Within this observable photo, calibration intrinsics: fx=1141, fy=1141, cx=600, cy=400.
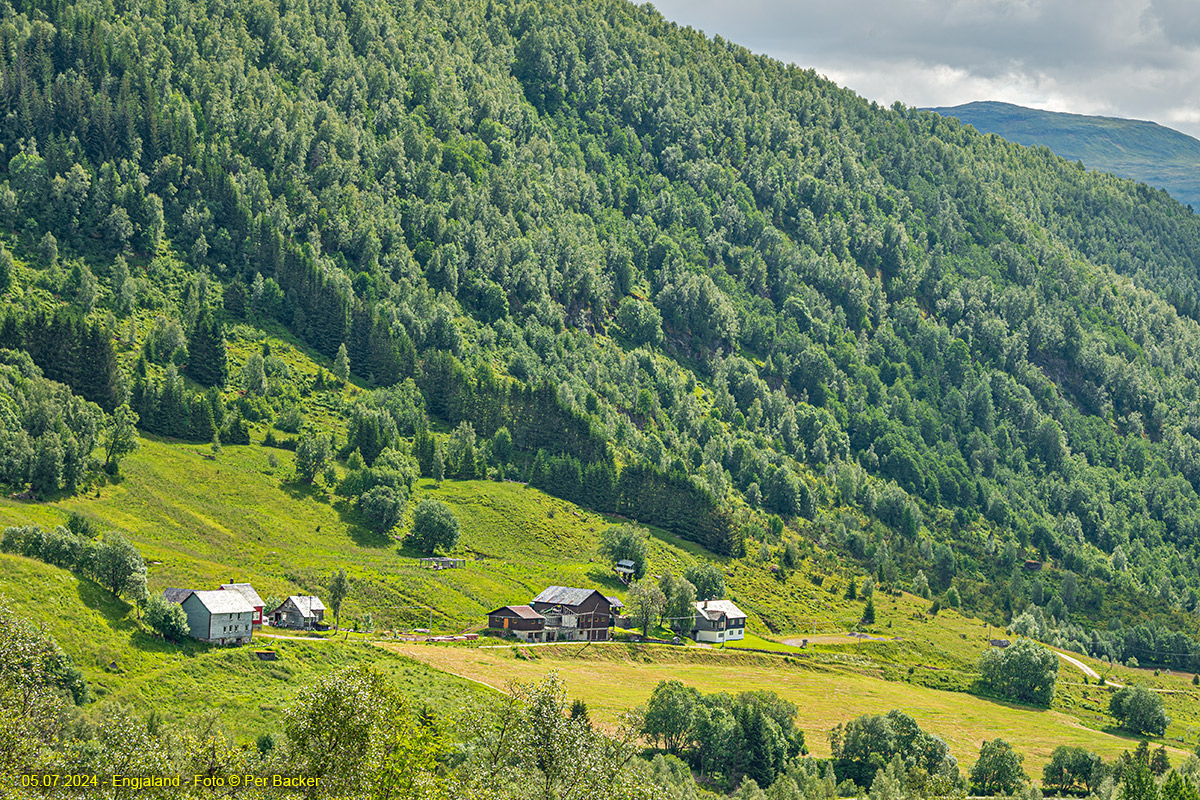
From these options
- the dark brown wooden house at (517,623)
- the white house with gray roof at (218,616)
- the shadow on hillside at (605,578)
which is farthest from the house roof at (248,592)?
the shadow on hillside at (605,578)

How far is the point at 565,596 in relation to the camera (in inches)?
6437

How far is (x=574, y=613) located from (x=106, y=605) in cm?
6690

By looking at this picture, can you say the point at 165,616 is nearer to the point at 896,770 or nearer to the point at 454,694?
the point at 454,694

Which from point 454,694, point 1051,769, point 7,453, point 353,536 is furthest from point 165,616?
point 1051,769

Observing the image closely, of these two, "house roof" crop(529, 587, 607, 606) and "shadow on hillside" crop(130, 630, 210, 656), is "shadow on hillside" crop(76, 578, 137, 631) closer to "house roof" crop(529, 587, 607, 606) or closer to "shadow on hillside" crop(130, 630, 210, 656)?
"shadow on hillside" crop(130, 630, 210, 656)

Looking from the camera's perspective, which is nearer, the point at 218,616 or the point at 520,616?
the point at 218,616

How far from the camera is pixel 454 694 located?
113062mm

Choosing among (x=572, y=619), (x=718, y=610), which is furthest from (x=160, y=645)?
(x=718, y=610)

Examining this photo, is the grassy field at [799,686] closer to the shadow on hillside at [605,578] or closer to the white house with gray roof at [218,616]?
the white house with gray roof at [218,616]

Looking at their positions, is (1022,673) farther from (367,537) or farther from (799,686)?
(367,537)

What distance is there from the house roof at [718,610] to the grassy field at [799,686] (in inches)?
342

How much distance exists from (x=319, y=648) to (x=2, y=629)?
72439 mm

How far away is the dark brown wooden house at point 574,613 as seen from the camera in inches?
6284

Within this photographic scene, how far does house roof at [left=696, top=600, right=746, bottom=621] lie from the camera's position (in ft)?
582
